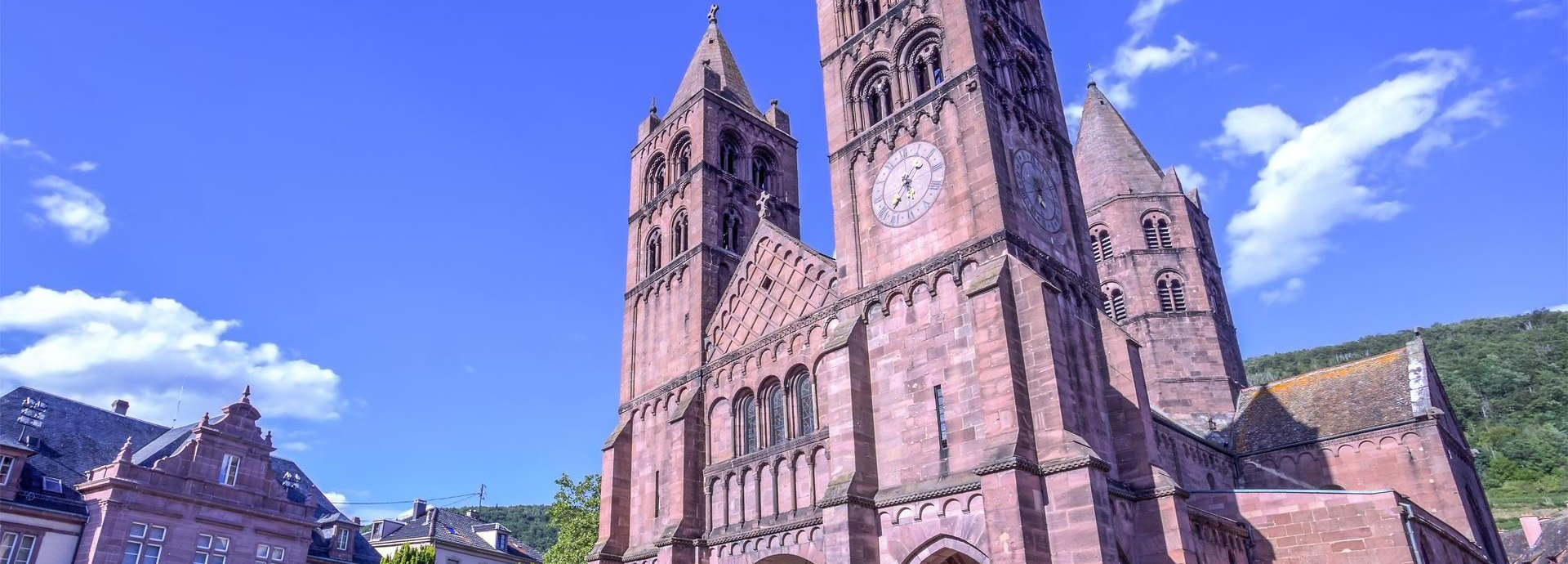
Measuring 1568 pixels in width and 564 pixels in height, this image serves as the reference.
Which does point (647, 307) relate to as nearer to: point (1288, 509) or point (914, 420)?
point (914, 420)

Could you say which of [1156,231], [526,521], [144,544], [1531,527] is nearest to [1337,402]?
[1156,231]

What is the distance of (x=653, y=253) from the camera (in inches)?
1435

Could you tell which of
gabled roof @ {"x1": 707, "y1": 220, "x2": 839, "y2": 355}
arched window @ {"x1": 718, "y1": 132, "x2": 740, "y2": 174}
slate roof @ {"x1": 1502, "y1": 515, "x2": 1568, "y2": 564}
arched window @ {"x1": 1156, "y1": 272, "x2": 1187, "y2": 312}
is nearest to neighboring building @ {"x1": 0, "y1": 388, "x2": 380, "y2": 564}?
gabled roof @ {"x1": 707, "y1": 220, "x2": 839, "y2": 355}

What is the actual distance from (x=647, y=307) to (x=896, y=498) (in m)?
16.3

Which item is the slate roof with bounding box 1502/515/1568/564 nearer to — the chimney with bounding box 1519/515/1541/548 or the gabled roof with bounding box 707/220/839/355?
the chimney with bounding box 1519/515/1541/548

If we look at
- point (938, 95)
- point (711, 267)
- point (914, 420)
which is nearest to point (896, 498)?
point (914, 420)

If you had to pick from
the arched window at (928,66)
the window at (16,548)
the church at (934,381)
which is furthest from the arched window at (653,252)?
the window at (16,548)

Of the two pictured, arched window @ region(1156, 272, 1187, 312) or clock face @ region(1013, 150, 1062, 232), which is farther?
arched window @ region(1156, 272, 1187, 312)

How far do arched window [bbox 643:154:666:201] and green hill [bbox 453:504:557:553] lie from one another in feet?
223

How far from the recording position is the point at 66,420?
111ft

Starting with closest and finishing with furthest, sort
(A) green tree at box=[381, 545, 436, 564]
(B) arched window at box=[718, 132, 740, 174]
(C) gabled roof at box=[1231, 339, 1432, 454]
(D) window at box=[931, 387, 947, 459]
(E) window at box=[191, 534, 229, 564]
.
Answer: (D) window at box=[931, 387, 947, 459]
(A) green tree at box=[381, 545, 436, 564]
(E) window at box=[191, 534, 229, 564]
(C) gabled roof at box=[1231, 339, 1432, 454]
(B) arched window at box=[718, 132, 740, 174]

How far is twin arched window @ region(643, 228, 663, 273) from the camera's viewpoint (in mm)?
36125

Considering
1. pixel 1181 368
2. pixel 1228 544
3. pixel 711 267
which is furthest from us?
pixel 1181 368

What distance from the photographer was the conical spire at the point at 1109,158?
1863 inches
